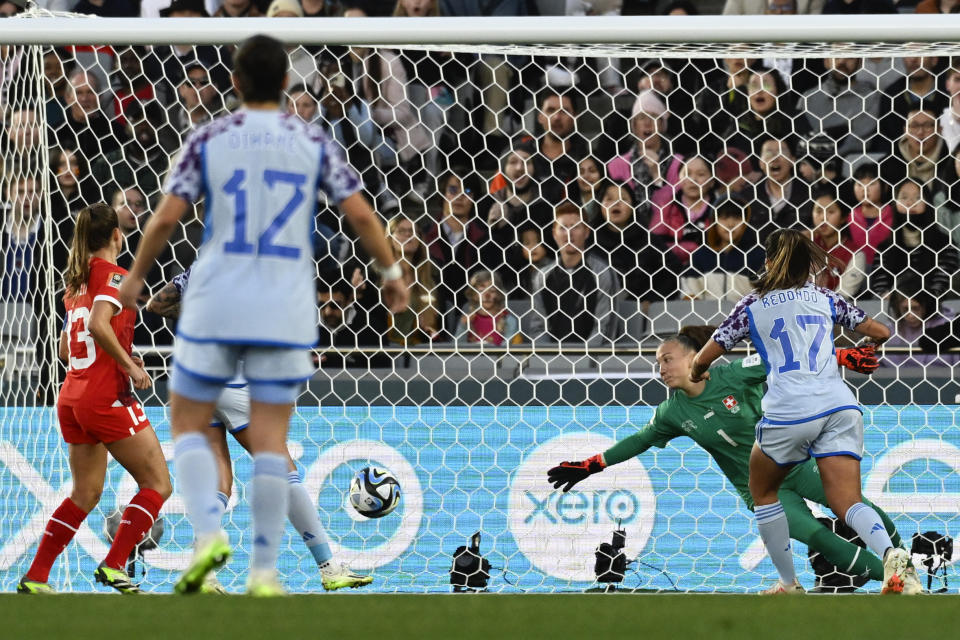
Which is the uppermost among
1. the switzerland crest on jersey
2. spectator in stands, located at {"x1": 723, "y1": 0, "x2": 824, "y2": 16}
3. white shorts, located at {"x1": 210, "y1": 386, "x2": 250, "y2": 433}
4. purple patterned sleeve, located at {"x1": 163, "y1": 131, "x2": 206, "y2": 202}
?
spectator in stands, located at {"x1": 723, "y1": 0, "x2": 824, "y2": 16}

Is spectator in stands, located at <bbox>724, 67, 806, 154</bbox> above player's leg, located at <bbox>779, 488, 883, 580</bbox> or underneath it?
above

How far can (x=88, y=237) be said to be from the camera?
5.96 metres

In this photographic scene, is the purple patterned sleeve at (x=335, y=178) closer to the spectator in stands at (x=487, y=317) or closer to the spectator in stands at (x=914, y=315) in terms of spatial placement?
the spectator in stands at (x=487, y=317)

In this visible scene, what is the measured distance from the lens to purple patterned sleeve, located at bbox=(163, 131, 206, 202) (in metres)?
3.84

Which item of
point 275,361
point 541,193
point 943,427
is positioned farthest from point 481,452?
point 275,361

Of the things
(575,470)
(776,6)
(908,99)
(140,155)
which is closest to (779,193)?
(908,99)

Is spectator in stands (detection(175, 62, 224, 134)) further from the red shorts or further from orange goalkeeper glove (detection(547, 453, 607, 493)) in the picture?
orange goalkeeper glove (detection(547, 453, 607, 493))

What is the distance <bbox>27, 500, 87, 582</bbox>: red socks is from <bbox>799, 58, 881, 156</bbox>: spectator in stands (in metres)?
4.85

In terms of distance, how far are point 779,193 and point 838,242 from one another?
550 millimetres

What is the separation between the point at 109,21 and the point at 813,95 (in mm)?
4341

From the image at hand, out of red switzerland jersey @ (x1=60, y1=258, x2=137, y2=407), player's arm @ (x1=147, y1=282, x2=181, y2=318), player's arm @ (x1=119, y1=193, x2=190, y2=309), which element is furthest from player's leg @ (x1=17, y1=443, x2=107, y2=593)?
player's arm @ (x1=119, y1=193, x2=190, y2=309)
